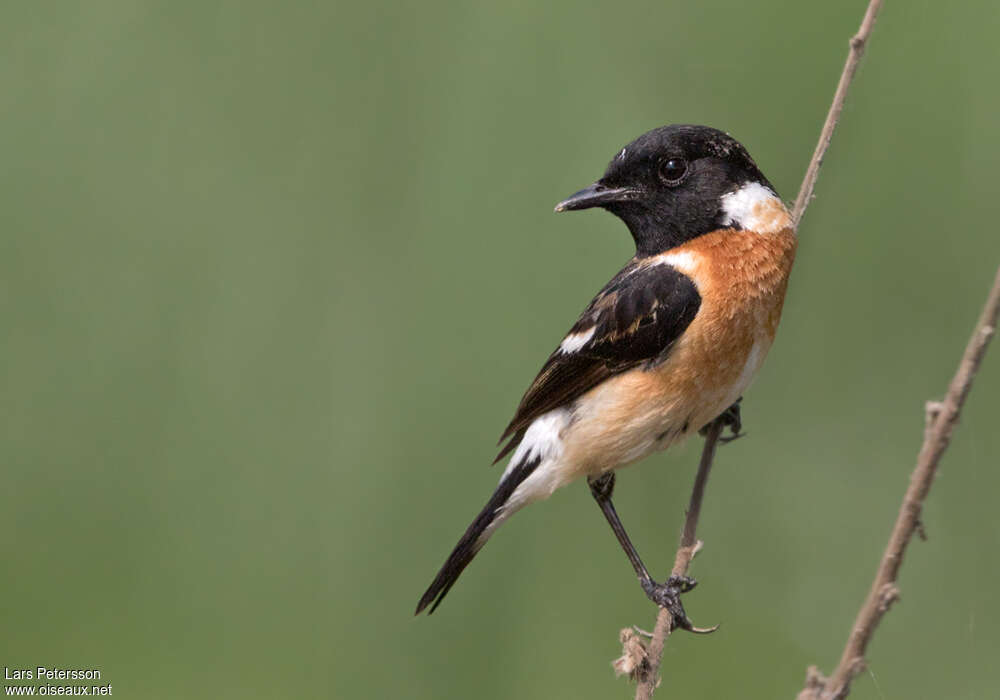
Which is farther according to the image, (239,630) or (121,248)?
(121,248)

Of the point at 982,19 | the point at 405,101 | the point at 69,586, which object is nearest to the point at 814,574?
the point at 982,19

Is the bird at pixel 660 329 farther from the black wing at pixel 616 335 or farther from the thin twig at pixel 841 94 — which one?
the thin twig at pixel 841 94

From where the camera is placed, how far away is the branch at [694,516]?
7.60 feet

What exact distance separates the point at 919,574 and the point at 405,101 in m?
2.33

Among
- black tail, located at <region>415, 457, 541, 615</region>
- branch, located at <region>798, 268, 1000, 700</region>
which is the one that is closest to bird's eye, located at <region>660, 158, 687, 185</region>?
black tail, located at <region>415, 457, 541, 615</region>

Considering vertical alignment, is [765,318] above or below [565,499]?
above

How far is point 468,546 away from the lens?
324 cm

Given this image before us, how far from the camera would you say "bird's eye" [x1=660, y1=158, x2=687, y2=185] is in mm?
3203

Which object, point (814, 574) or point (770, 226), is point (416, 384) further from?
point (814, 574)

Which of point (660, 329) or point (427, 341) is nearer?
point (660, 329)

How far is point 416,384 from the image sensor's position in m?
3.55

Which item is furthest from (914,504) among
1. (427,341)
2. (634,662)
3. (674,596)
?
(427,341)

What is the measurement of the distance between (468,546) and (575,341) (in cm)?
69

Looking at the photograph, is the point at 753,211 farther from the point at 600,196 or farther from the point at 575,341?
the point at 575,341
